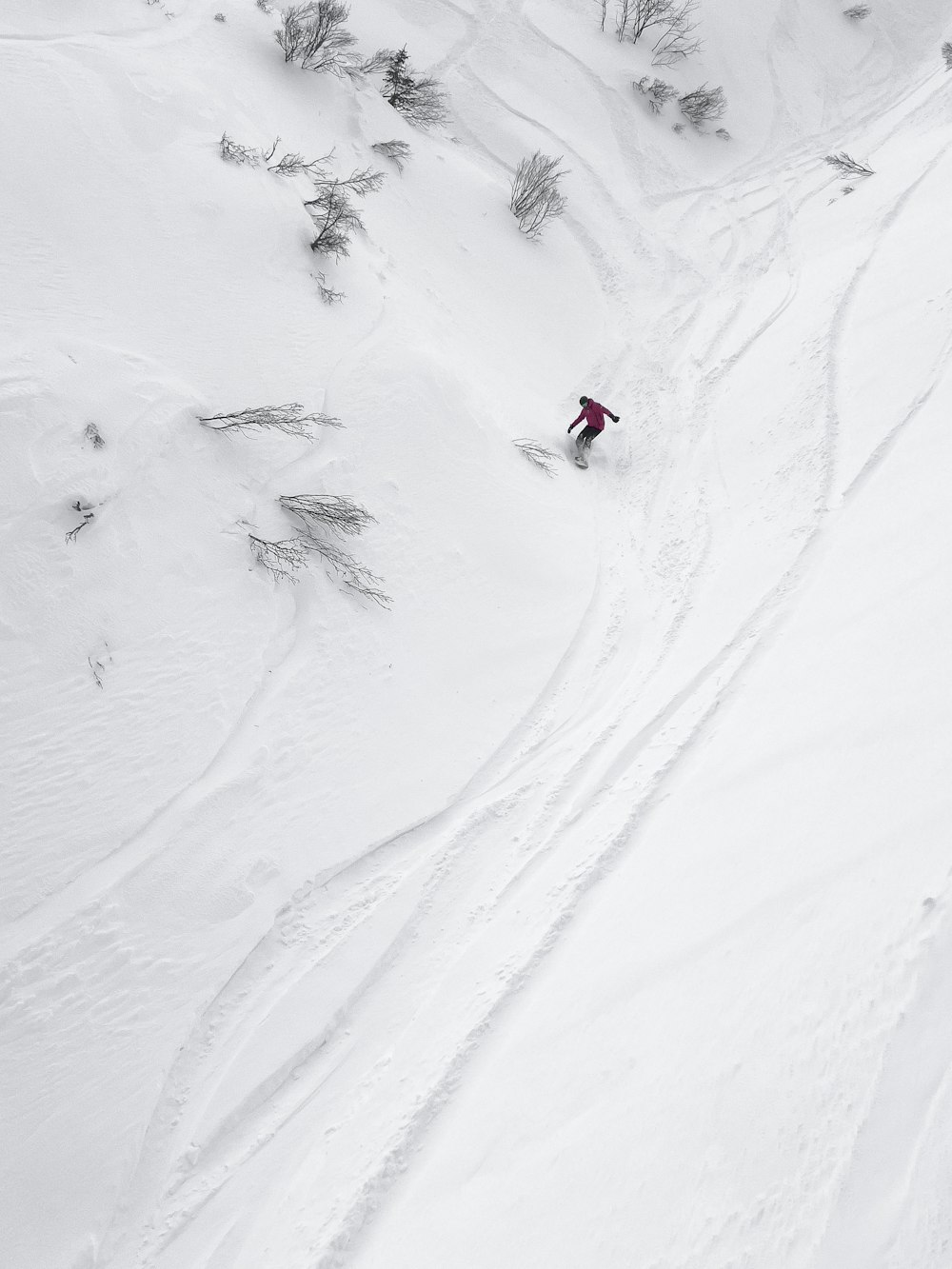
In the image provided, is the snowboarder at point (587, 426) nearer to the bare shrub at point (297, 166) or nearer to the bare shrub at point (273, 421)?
the bare shrub at point (273, 421)

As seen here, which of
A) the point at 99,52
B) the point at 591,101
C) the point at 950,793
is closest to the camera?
the point at 950,793

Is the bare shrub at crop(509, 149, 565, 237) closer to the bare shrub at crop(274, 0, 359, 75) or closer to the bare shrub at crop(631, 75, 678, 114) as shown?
the bare shrub at crop(274, 0, 359, 75)

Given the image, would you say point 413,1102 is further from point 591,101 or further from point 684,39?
point 684,39

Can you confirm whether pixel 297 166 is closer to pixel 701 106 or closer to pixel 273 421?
pixel 273 421

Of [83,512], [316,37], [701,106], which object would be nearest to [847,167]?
[701,106]

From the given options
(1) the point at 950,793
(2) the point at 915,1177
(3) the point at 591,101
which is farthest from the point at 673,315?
(2) the point at 915,1177

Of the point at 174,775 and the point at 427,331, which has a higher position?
the point at 427,331
